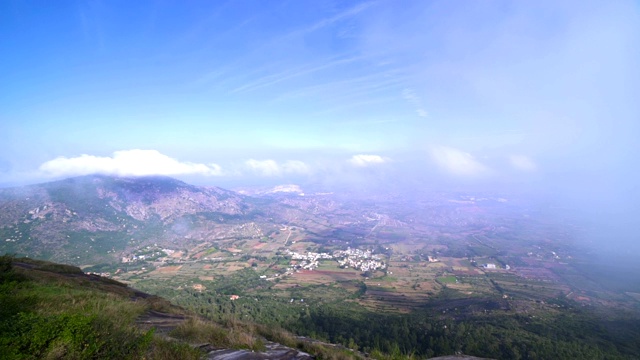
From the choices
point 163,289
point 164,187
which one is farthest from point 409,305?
point 164,187

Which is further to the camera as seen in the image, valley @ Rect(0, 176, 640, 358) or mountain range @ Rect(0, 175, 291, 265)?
mountain range @ Rect(0, 175, 291, 265)

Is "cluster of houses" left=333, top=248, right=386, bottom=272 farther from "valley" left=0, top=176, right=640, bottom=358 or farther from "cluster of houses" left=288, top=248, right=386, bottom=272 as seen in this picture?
"valley" left=0, top=176, right=640, bottom=358

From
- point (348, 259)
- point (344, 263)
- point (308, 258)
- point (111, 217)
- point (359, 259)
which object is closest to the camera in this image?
point (344, 263)

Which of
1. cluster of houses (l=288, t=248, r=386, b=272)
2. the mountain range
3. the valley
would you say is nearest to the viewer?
the valley

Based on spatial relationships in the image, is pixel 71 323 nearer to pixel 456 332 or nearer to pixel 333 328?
pixel 333 328

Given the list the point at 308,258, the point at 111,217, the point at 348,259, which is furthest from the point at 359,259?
the point at 111,217

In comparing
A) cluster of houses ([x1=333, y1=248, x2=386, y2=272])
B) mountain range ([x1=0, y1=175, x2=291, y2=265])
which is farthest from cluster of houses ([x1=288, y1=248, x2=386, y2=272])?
mountain range ([x1=0, y1=175, x2=291, y2=265])

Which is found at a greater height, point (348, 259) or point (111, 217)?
point (111, 217)

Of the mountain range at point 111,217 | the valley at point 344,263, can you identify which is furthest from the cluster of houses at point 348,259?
the mountain range at point 111,217

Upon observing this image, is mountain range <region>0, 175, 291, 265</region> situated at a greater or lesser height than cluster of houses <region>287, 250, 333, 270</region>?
greater

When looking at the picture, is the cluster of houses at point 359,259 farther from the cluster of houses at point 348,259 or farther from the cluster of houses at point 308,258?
the cluster of houses at point 308,258

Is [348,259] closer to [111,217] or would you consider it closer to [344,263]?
[344,263]
